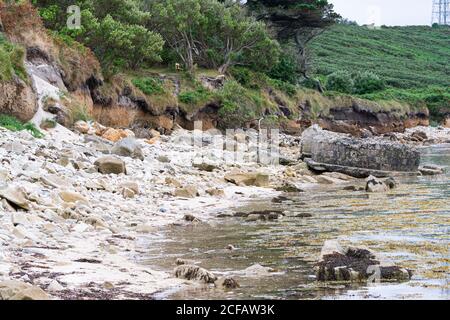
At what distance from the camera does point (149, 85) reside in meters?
30.1

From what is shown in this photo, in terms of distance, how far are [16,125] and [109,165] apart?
299cm

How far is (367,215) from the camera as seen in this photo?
1152 cm

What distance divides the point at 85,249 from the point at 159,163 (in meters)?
9.05

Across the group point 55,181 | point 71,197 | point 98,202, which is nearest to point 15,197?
point 71,197

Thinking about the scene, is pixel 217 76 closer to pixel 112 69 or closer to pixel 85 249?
pixel 112 69

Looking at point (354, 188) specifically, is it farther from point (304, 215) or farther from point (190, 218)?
point (190, 218)

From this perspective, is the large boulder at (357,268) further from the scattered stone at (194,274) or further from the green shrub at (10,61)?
the green shrub at (10,61)

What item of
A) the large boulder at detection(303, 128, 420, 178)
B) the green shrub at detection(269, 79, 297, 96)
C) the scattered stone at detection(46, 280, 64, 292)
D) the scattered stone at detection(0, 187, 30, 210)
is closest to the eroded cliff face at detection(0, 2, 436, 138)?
the green shrub at detection(269, 79, 297, 96)

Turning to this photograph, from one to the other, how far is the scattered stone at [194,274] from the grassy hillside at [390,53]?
69289mm

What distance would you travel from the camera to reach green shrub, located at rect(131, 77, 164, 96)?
29053 millimetres

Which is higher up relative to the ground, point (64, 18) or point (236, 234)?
point (64, 18)

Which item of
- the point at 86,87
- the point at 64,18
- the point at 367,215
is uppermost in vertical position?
the point at 64,18
